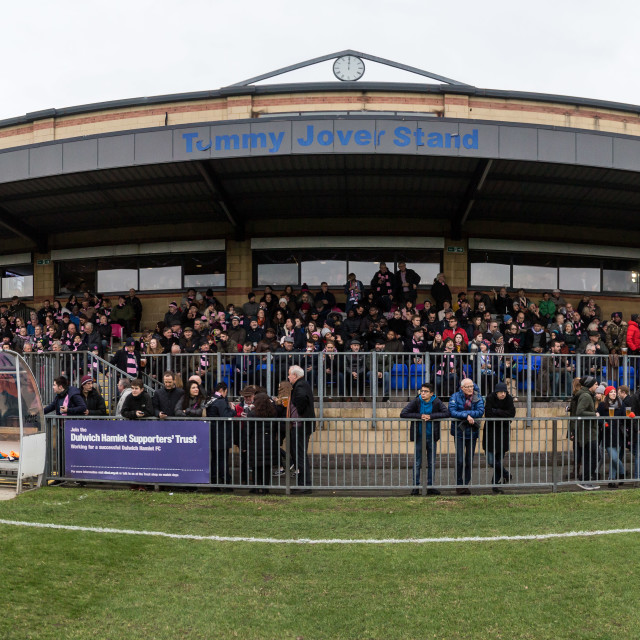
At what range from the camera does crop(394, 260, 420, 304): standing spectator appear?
16969 mm

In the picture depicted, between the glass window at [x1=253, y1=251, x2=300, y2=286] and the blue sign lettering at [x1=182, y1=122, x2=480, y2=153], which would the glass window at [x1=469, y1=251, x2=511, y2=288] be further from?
the blue sign lettering at [x1=182, y1=122, x2=480, y2=153]

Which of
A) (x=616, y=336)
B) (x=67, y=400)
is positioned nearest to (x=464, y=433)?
(x=67, y=400)

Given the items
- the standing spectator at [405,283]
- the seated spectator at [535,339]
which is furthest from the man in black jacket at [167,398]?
the standing spectator at [405,283]

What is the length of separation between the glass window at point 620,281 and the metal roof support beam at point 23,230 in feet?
58.3

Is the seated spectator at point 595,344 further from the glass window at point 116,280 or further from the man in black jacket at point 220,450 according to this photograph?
the glass window at point 116,280

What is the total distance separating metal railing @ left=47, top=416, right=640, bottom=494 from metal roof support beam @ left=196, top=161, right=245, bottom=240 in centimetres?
770

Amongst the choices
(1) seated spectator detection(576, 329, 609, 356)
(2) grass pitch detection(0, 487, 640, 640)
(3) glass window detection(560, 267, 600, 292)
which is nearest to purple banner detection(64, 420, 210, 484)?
(2) grass pitch detection(0, 487, 640, 640)

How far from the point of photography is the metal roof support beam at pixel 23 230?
18.9 m

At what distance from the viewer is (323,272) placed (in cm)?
1928

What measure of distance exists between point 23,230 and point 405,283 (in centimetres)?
1186

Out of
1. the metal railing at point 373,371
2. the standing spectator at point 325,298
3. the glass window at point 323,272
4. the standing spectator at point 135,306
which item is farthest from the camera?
the glass window at point 323,272

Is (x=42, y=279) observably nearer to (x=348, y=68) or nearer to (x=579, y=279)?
(x=348, y=68)

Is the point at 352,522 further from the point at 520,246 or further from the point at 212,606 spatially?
the point at 520,246

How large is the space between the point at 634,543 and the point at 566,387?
20.2 feet
